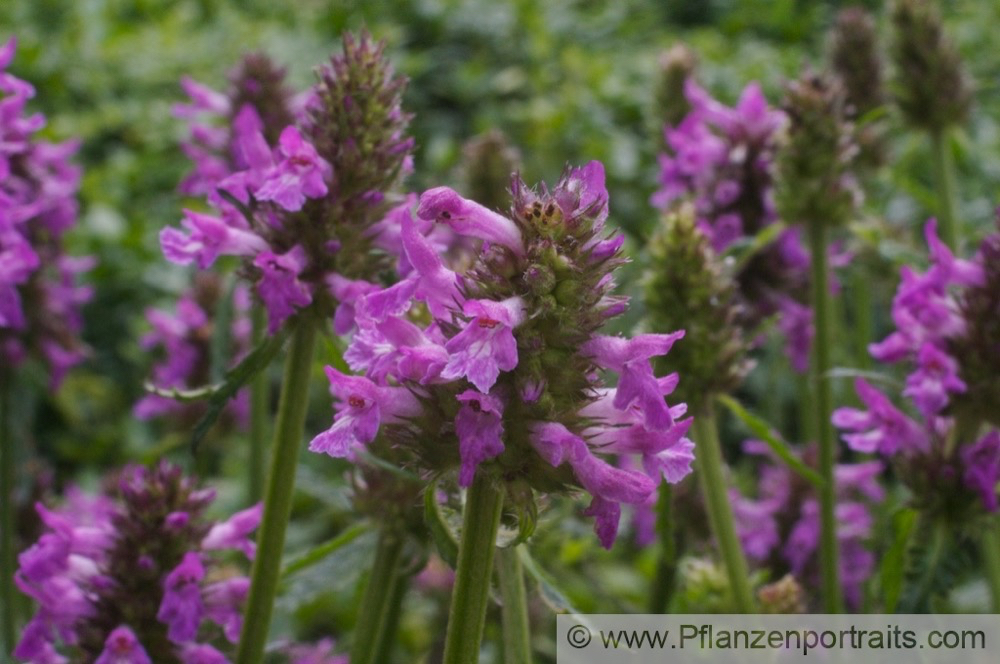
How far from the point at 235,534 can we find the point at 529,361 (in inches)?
32.1

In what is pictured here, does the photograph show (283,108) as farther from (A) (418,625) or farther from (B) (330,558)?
(A) (418,625)

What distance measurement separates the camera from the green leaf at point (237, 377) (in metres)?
1.47

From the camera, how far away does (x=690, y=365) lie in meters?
2.00

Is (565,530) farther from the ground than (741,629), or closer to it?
farther from the ground

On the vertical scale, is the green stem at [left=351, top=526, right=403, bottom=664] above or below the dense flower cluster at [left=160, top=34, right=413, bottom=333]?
below

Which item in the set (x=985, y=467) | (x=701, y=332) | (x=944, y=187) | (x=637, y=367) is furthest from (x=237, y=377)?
(x=944, y=187)

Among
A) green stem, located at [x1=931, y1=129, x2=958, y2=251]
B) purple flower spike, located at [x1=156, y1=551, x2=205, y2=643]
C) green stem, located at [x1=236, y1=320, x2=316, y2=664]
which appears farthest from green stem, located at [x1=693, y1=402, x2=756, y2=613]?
green stem, located at [x1=931, y1=129, x2=958, y2=251]

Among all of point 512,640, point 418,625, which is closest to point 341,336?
point 512,640

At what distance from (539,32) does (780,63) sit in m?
A: 1.53

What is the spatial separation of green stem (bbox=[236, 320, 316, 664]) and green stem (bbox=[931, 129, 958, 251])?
1683 millimetres

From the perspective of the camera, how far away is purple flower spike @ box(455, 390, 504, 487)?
1.06m

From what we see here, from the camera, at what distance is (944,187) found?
9.42ft

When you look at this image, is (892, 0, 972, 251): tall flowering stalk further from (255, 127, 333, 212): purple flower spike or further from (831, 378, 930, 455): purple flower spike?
(255, 127, 333, 212): purple flower spike

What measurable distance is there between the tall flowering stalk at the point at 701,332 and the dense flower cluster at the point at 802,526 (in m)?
0.61
